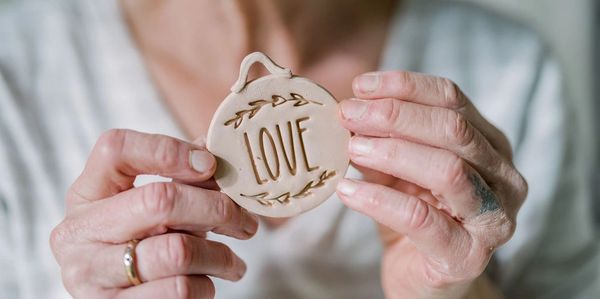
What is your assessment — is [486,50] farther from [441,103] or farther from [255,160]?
[255,160]

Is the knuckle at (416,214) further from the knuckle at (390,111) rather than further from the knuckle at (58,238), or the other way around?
the knuckle at (58,238)

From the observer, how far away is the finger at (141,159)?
594mm

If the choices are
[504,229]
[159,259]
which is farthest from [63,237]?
[504,229]

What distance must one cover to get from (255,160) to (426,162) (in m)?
0.18

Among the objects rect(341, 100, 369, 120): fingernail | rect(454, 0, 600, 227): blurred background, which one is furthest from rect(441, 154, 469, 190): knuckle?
rect(454, 0, 600, 227): blurred background

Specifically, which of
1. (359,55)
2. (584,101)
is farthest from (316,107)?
(584,101)

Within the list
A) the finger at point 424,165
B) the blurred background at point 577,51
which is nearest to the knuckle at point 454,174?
the finger at point 424,165

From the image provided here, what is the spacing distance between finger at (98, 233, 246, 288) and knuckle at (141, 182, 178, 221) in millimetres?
31

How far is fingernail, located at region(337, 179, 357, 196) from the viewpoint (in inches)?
24.8

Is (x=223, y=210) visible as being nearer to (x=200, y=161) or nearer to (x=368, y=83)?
(x=200, y=161)

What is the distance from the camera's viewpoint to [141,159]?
0.60 m

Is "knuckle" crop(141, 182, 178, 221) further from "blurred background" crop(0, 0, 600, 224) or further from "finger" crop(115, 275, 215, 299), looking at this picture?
"blurred background" crop(0, 0, 600, 224)

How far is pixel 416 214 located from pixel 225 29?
53 centimetres

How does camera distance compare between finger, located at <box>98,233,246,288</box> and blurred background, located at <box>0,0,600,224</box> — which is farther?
blurred background, located at <box>0,0,600,224</box>
